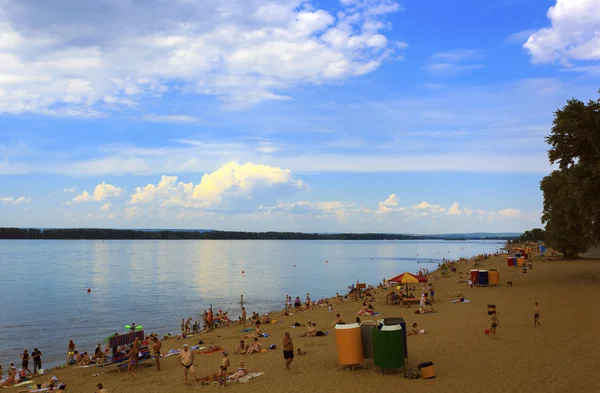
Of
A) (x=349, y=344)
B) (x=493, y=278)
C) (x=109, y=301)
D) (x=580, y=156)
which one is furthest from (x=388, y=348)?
(x=109, y=301)

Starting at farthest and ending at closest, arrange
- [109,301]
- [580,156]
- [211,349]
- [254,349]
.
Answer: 1. [109,301]
2. [580,156]
3. [211,349]
4. [254,349]

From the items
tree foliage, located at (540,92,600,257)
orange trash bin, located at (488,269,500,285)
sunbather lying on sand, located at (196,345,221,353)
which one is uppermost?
tree foliage, located at (540,92,600,257)

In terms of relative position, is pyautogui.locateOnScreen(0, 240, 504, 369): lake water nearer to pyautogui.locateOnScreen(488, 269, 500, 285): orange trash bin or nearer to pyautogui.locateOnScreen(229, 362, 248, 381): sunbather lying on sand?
pyautogui.locateOnScreen(229, 362, 248, 381): sunbather lying on sand

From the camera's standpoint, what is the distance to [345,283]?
2539 inches

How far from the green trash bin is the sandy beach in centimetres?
42

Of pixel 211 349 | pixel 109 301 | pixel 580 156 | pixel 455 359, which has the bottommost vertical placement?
pixel 109 301

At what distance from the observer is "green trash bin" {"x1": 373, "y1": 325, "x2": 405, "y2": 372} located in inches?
520

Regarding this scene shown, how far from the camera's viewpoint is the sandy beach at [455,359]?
41.6 ft

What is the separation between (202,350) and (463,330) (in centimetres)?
1204

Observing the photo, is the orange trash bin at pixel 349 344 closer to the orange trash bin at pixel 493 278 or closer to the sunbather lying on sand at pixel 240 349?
the sunbather lying on sand at pixel 240 349

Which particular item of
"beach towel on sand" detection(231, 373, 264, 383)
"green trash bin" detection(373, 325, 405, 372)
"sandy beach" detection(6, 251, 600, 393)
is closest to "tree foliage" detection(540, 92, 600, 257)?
"sandy beach" detection(6, 251, 600, 393)

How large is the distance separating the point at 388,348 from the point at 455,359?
10.8 feet

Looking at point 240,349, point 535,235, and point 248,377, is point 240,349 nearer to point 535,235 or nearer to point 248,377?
point 248,377

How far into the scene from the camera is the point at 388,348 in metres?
13.4
